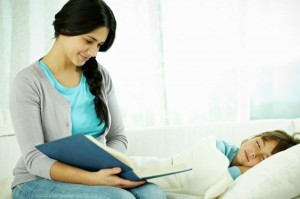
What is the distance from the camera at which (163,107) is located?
8.99 ft

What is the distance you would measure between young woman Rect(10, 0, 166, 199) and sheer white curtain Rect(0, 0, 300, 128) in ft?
3.84

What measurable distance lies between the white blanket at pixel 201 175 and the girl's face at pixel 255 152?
0.48 feet

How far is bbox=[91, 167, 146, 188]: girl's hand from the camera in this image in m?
1.15

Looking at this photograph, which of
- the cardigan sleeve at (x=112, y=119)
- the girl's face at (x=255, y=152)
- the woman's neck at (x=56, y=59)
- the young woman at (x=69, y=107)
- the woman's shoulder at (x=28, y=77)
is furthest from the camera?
the girl's face at (x=255, y=152)

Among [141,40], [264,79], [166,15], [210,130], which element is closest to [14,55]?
[141,40]

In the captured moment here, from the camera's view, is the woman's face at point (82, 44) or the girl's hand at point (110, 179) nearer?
the girl's hand at point (110, 179)

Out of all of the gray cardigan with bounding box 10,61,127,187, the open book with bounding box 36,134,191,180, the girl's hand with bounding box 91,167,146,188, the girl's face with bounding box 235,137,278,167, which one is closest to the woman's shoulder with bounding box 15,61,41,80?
the gray cardigan with bounding box 10,61,127,187

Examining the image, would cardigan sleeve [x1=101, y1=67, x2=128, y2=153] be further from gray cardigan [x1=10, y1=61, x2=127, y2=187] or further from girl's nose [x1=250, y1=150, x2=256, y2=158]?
girl's nose [x1=250, y1=150, x2=256, y2=158]

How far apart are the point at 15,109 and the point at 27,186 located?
0.80 feet

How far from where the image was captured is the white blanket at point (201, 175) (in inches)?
57.5

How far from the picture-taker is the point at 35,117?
1.28m

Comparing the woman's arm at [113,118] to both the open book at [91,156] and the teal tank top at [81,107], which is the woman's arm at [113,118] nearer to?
the teal tank top at [81,107]

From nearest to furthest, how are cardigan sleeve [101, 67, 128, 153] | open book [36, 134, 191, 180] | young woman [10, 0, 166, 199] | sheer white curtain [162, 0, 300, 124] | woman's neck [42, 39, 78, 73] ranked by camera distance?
open book [36, 134, 191, 180], young woman [10, 0, 166, 199], woman's neck [42, 39, 78, 73], cardigan sleeve [101, 67, 128, 153], sheer white curtain [162, 0, 300, 124]

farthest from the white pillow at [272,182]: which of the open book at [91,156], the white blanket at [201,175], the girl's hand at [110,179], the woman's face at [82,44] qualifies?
the woman's face at [82,44]
